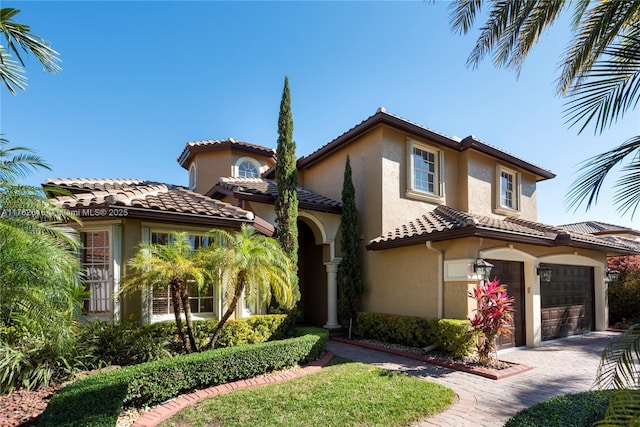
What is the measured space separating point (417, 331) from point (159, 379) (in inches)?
295

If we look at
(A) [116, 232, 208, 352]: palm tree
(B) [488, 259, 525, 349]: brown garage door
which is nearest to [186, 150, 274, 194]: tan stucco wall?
(A) [116, 232, 208, 352]: palm tree

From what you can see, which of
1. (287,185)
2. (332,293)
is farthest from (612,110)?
(332,293)

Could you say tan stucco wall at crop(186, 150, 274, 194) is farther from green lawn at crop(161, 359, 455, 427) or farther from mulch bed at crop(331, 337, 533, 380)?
green lawn at crop(161, 359, 455, 427)

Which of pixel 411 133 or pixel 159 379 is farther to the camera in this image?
pixel 411 133

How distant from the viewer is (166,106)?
43.1 ft

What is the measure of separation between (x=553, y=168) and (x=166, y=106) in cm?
1982

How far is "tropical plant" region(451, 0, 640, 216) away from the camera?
391cm

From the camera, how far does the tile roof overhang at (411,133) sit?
1290 cm

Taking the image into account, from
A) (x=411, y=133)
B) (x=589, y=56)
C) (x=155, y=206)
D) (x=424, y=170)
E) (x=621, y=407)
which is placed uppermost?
(x=411, y=133)

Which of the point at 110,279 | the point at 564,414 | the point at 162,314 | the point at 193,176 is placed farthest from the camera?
the point at 193,176

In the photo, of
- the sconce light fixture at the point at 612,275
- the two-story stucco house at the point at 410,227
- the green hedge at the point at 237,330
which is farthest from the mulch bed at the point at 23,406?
the sconce light fixture at the point at 612,275

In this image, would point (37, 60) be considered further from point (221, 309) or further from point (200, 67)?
point (221, 309)

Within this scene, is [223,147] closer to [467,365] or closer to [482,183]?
[482,183]

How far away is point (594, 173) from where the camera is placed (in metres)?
4.10
